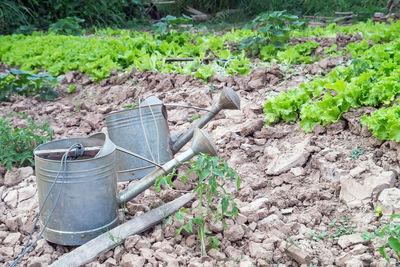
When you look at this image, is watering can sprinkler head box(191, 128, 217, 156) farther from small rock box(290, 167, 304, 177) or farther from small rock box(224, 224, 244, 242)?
small rock box(290, 167, 304, 177)

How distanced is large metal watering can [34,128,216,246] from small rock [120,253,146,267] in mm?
265

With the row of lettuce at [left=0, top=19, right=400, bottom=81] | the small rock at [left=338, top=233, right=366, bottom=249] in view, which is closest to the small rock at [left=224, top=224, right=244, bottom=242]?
the small rock at [left=338, top=233, right=366, bottom=249]

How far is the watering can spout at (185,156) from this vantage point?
2.45 metres

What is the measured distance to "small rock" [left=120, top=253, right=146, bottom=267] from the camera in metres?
2.14

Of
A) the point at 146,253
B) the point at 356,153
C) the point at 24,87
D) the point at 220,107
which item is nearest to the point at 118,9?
the point at 24,87

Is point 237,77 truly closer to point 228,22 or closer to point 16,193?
point 16,193

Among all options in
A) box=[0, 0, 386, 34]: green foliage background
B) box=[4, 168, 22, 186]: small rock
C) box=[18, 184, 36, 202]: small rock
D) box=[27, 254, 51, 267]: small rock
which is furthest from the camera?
box=[0, 0, 386, 34]: green foliage background

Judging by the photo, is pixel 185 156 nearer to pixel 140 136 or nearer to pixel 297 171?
pixel 140 136

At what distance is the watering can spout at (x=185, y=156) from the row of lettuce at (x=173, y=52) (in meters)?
1.94

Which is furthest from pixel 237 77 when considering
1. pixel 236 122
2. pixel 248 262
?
pixel 248 262

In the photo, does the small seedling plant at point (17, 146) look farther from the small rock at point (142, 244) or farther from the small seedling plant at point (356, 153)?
the small seedling plant at point (356, 153)

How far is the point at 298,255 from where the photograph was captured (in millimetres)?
2117

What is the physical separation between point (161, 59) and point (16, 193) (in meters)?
2.75

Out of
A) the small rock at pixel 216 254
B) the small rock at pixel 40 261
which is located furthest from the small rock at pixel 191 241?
the small rock at pixel 40 261
